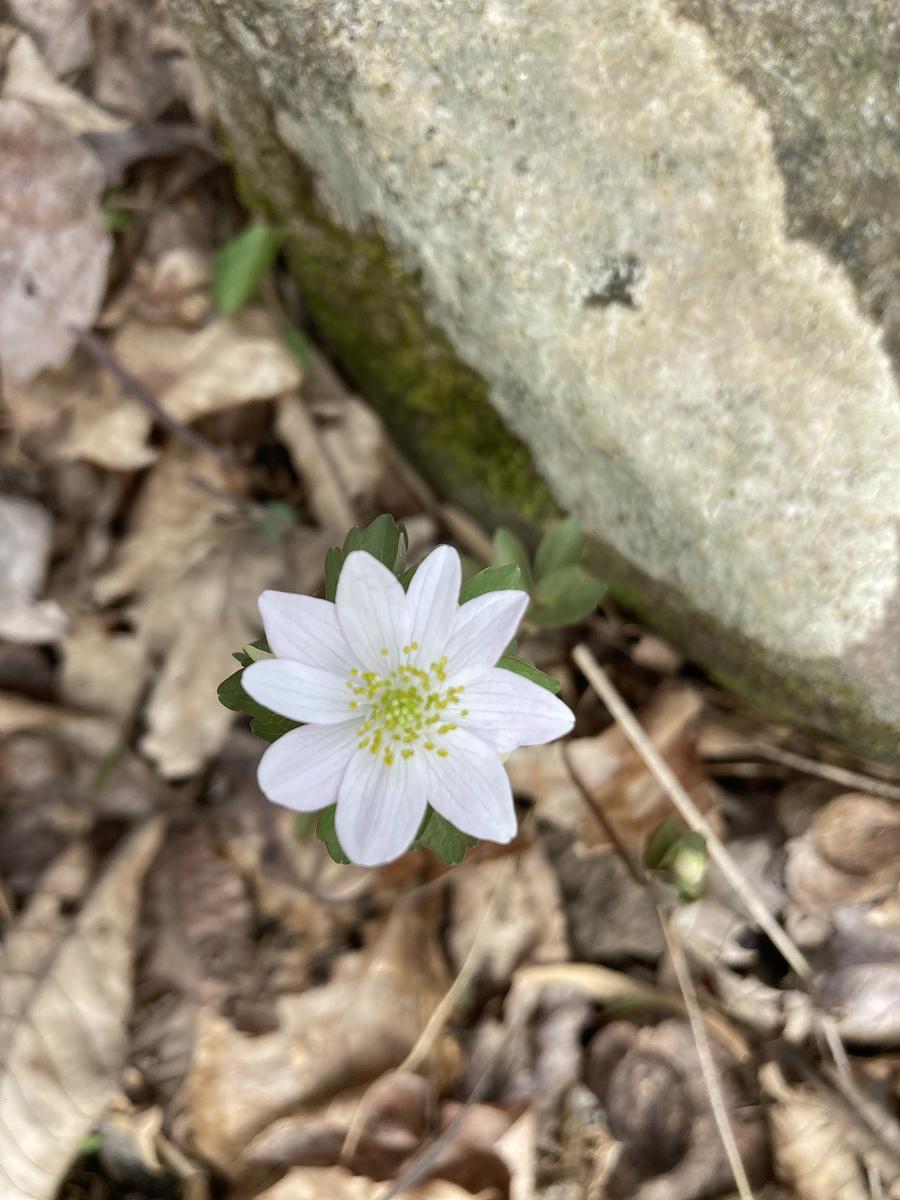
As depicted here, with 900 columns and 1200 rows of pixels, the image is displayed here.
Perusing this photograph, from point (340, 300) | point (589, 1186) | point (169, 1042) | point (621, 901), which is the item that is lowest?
point (169, 1042)

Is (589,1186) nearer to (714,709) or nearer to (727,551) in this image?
(714,709)

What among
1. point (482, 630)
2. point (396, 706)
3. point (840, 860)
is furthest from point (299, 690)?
point (840, 860)

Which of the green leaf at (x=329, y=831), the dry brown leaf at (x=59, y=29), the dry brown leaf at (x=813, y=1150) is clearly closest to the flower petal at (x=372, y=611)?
the green leaf at (x=329, y=831)

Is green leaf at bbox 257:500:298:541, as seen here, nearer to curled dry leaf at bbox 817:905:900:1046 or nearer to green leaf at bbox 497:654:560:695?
green leaf at bbox 497:654:560:695

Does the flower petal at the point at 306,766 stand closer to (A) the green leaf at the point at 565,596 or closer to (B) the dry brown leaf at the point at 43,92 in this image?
(A) the green leaf at the point at 565,596

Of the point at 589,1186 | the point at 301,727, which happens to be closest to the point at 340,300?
the point at 301,727

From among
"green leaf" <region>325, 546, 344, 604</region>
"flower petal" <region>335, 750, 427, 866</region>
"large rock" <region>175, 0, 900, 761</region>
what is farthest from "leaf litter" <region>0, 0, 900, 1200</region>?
"flower petal" <region>335, 750, 427, 866</region>
